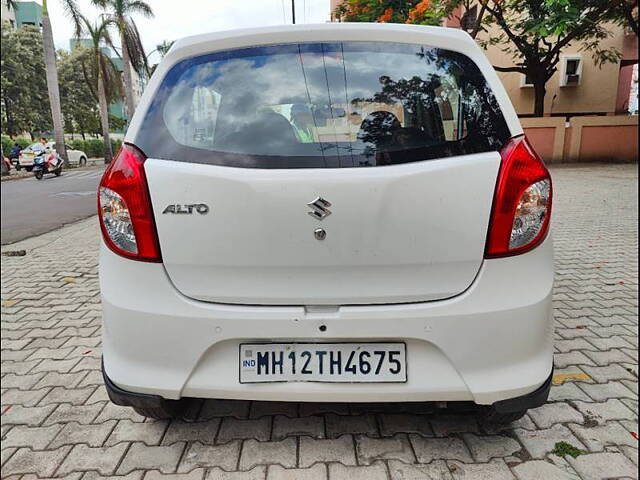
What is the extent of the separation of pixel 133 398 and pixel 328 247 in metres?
0.95

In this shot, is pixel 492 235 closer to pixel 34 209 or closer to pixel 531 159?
pixel 531 159

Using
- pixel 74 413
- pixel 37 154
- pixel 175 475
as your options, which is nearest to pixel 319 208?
pixel 175 475

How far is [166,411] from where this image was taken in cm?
214

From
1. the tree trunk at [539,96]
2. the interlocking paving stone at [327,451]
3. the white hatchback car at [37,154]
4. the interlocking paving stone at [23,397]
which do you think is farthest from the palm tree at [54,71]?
the tree trunk at [539,96]

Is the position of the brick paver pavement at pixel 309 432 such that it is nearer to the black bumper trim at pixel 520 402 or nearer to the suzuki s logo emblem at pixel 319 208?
the black bumper trim at pixel 520 402

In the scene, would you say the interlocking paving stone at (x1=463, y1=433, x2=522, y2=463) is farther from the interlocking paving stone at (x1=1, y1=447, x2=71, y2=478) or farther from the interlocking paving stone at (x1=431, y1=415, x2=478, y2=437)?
the interlocking paving stone at (x1=1, y1=447, x2=71, y2=478)

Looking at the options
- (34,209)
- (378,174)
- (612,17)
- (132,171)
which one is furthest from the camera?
(612,17)

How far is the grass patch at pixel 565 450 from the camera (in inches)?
80.2

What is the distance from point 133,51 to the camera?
15.4 meters

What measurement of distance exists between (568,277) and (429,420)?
3.05 metres

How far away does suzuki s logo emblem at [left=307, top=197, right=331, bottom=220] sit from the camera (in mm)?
1698

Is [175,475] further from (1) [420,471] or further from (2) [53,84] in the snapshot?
(2) [53,84]

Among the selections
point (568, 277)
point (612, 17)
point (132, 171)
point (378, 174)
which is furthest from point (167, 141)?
point (612, 17)

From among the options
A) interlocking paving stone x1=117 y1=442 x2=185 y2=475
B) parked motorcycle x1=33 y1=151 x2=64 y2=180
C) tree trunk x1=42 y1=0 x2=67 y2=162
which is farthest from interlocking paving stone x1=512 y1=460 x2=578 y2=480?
parked motorcycle x1=33 y1=151 x2=64 y2=180
